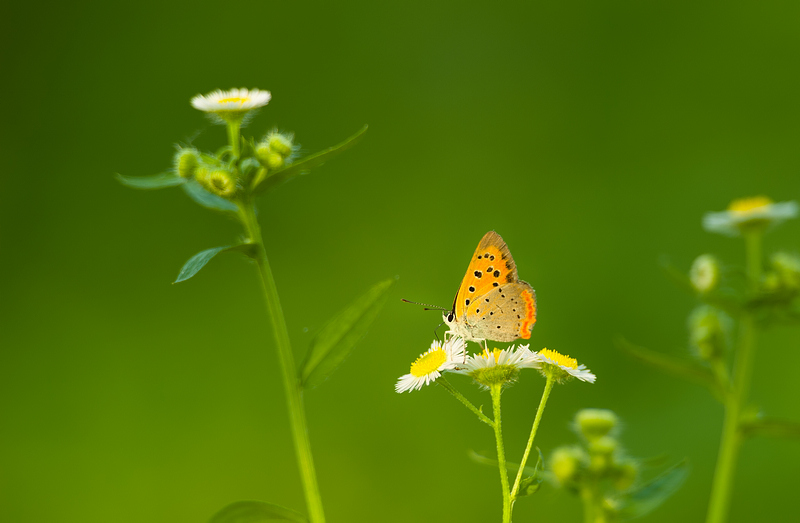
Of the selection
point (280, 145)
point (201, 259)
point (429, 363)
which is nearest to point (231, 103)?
point (280, 145)

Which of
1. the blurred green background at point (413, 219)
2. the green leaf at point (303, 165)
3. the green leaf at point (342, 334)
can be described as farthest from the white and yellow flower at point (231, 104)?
the blurred green background at point (413, 219)

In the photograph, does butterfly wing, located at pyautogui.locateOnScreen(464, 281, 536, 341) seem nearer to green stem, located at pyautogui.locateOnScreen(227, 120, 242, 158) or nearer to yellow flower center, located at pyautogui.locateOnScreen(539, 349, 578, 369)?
yellow flower center, located at pyautogui.locateOnScreen(539, 349, 578, 369)

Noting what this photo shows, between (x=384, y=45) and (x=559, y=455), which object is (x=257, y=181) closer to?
(x=559, y=455)

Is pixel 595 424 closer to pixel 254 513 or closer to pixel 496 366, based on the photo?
pixel 496 366

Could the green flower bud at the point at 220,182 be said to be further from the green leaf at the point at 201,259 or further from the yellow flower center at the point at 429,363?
the yellow flower center at the point at 429,363

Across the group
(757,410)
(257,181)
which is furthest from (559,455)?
(257,181)

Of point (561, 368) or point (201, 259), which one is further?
point (561, 368)
